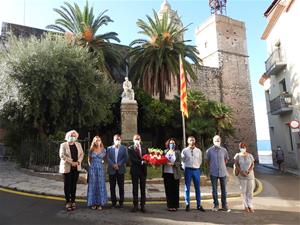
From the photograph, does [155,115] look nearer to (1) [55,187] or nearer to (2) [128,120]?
(2) [128,120]

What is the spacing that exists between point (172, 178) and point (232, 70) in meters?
30.8

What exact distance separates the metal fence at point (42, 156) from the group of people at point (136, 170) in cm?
512

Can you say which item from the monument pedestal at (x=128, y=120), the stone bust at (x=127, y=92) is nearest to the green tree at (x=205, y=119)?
the monument pedestal at (x=128, y=120)

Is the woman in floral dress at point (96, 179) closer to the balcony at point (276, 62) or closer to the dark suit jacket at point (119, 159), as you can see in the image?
the dark suit jacket at point (119, 159)

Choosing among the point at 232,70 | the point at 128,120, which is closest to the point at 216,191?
the point at 128,120

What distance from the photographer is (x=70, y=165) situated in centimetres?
673

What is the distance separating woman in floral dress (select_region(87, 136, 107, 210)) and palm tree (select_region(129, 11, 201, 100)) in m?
16.1

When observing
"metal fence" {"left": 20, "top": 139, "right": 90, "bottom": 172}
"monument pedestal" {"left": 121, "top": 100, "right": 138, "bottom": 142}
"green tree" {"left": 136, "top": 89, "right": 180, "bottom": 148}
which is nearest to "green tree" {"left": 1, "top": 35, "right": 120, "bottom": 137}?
"monument pedestal" {"left": 121, "top": 100, "right": 138, "bottom": 142}

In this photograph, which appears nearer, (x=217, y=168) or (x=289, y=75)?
(x=217, y=168)

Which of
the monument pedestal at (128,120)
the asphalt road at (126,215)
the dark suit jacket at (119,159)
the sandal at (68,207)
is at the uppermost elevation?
the monument pedestal at (128,120)

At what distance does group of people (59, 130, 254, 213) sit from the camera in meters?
6.79

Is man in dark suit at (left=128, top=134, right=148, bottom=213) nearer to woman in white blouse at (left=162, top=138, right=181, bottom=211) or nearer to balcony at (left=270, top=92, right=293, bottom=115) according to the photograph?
woman in white blouse at (left=162, top=138, right=181, bottom=211)

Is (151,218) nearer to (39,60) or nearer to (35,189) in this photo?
(35,189)

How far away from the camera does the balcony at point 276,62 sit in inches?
849
